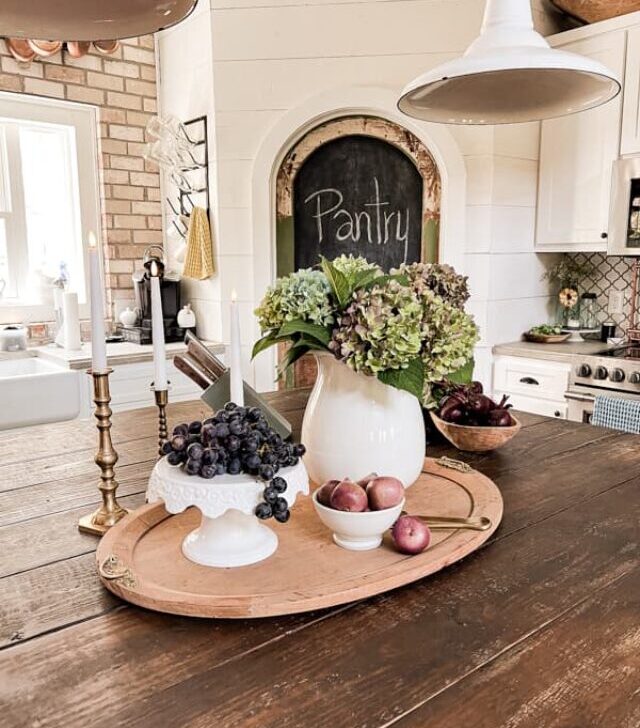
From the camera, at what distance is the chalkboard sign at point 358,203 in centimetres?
331

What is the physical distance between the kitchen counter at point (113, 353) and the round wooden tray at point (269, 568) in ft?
6.19

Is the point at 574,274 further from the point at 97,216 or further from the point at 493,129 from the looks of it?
the point at 97,216

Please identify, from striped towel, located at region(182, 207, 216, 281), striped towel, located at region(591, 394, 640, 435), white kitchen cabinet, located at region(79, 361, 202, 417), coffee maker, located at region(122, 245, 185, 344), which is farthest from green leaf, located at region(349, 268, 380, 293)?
coffee maker, located at region(122, 245, 185, 344)

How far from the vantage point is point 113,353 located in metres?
3.14

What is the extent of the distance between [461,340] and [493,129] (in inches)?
91.0


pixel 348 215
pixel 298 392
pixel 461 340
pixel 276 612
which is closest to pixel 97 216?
Result: pixel 348 215

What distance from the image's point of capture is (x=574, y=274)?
3582 mm

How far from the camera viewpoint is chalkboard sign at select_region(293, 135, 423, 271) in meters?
3.31

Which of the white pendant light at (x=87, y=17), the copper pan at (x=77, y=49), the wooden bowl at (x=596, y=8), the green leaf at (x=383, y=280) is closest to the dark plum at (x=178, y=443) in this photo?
the green leaf at (x=383, y=280)

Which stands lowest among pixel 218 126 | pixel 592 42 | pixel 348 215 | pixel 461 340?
pixel 461 340

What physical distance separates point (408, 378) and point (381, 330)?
0.33 ft

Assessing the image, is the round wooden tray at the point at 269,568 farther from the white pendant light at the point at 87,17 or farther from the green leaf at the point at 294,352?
the white pendant light at the point at 87,17

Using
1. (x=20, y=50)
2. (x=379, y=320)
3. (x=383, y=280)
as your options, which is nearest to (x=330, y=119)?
(x=20, y=50)

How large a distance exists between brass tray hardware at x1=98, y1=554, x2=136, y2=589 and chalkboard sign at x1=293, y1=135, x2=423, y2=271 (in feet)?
8.46
